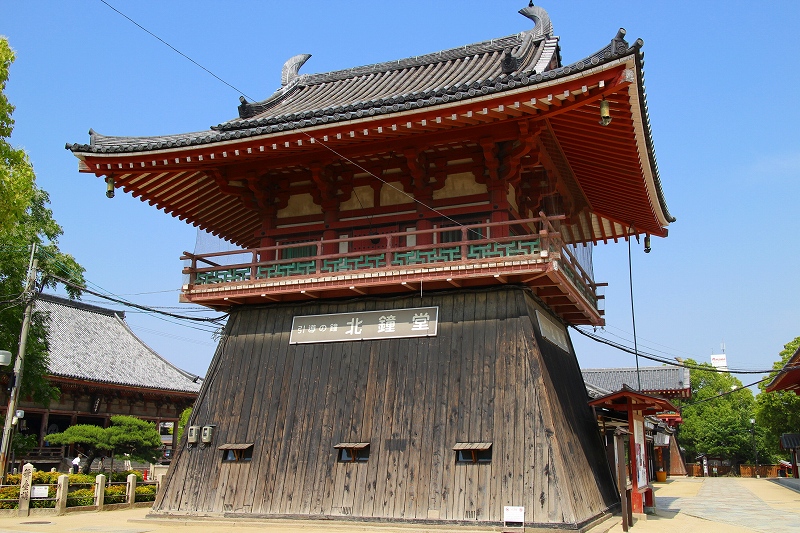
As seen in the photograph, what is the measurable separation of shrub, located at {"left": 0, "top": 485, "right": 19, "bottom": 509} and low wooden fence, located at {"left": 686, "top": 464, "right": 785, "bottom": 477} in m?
53.2

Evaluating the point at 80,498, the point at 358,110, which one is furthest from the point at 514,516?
the point at 80,498

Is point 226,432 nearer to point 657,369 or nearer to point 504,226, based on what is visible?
point 504,226

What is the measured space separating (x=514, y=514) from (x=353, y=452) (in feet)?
12.2

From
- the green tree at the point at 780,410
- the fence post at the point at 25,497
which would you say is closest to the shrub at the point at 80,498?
the fence post at the point at 25,497

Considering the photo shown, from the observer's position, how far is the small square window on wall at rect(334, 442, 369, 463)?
1412 cm

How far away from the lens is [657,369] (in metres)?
51.8

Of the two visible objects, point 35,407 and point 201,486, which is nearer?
point 201,486

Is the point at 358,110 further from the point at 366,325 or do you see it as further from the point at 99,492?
the point at 99,492

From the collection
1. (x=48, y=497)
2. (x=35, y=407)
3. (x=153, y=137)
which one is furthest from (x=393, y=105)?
(x=35, y=407)

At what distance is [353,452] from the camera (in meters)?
14.2

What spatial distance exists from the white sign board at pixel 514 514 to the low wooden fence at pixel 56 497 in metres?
13.2

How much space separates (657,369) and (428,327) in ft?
138

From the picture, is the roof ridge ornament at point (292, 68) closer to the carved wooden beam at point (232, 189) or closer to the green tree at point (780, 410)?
the carved wooden beam at point (232, 189)

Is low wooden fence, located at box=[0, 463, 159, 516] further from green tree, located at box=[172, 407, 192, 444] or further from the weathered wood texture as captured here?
green tree, located at box=[172, 407, 192, 444]
